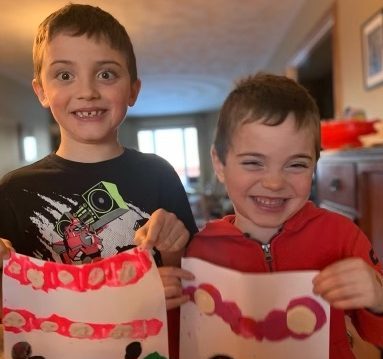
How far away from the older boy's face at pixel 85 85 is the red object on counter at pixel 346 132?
4.03ft

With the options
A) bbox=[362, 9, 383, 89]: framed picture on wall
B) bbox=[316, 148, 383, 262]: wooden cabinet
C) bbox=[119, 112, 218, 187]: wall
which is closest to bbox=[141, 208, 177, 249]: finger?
bbox=[316, 148, 383, 262]: wooden cabinet

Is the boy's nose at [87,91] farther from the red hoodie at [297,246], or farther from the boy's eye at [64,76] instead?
the red hoodie at [297,246]

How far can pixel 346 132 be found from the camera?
5.88ft

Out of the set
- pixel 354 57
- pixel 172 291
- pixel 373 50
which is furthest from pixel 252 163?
pixel 354 57

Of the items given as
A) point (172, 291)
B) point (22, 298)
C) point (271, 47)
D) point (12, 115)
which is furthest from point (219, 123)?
point (12, 115)

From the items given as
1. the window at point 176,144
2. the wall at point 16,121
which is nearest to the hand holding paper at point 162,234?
the wall at point 16,121

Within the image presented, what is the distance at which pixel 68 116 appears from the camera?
78 cm

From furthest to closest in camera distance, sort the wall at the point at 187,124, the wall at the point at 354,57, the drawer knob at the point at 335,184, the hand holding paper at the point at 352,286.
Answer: the wall at the point at 187,124
the wall at the point at 354,57
the drawer knob at the point at 335,184
the hand holding paper at the point at 352,286

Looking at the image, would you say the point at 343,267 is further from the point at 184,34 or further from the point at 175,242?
the point at 184,34

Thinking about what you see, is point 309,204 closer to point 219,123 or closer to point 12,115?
point 219,123

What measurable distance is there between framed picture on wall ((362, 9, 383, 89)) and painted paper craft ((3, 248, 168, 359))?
1792 millimetres

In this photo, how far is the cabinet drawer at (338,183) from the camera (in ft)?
5.12

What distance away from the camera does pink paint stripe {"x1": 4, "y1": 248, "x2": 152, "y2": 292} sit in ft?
1.93

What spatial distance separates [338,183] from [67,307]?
1374mm
